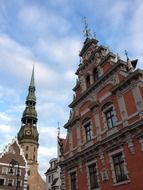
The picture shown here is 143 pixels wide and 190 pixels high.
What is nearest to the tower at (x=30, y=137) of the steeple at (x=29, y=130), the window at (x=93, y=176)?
the steeple at (x=29, y=130)

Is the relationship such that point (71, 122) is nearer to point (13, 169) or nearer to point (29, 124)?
point (13, 169)

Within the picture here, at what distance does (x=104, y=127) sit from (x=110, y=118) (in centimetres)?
95

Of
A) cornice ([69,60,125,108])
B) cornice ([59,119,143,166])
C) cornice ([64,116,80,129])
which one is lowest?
cornice ([59,119,143,166])

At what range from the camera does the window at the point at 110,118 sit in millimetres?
19250

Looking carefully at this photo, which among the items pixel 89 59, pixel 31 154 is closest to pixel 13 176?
pixel 31 154

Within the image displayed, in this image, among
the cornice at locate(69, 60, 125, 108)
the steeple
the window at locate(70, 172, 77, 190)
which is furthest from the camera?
the steeple

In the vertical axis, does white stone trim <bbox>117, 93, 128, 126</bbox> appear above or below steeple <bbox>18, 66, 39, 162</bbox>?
below

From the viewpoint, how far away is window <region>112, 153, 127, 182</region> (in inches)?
650

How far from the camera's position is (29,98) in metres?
72.9

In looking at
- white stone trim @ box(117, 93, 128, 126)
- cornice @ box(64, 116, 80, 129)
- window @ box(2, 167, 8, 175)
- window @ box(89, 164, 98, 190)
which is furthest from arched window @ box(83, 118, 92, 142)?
window @ box(2, 167, 8, 175)

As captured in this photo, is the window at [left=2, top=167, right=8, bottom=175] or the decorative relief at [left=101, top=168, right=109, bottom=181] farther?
the window at [left=2, top=167, right=8, bottom=175]

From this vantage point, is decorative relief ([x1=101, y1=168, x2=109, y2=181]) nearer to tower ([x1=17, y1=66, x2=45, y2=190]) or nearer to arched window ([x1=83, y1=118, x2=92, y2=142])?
arched window ([x1=83, y1=118, x2=92, y2=142])

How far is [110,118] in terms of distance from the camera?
1966cm

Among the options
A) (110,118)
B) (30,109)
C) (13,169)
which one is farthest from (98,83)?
(30,109)
